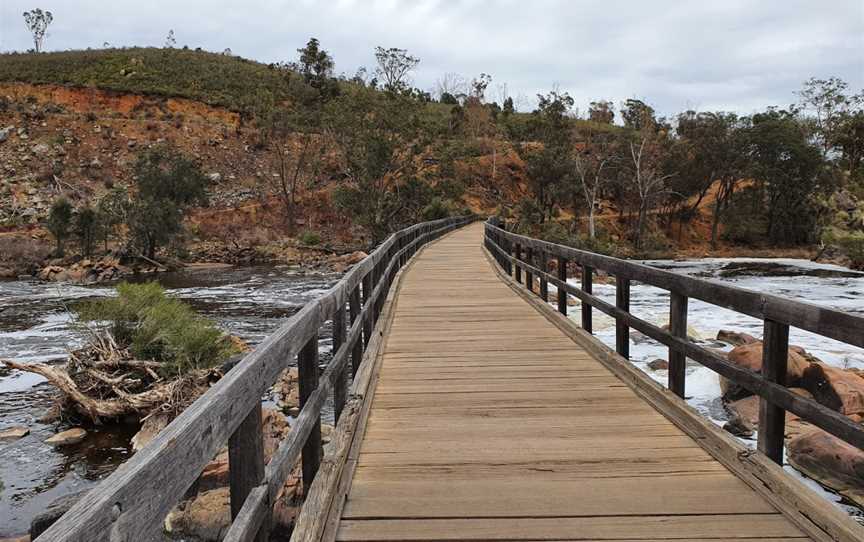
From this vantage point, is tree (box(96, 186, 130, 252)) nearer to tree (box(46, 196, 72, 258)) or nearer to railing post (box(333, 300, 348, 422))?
tree (box(46, 196, 72, 258))

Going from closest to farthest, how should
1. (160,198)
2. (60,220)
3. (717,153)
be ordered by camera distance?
(60,220) < (160,198) < (717,153)

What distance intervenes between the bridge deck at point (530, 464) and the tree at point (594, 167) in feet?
138

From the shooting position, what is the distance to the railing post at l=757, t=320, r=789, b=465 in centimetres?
326

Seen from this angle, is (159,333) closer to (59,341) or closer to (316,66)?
(59,341)

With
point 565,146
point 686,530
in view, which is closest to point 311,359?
point 686,530

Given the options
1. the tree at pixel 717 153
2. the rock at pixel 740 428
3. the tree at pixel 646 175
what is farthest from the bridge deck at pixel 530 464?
the tree at pixel 717 153

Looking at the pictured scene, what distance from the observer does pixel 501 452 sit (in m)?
3.89

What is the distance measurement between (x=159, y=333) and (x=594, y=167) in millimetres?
49156

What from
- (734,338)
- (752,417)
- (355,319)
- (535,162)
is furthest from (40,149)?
(752,417)

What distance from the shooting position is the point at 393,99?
38.9m

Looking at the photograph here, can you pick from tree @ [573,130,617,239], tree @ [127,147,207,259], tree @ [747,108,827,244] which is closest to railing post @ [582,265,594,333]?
tree @ [127,147,207,259]

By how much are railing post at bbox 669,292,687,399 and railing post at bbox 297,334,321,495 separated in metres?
2.37

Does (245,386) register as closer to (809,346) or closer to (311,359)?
(311,359)

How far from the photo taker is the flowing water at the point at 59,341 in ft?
25.1
